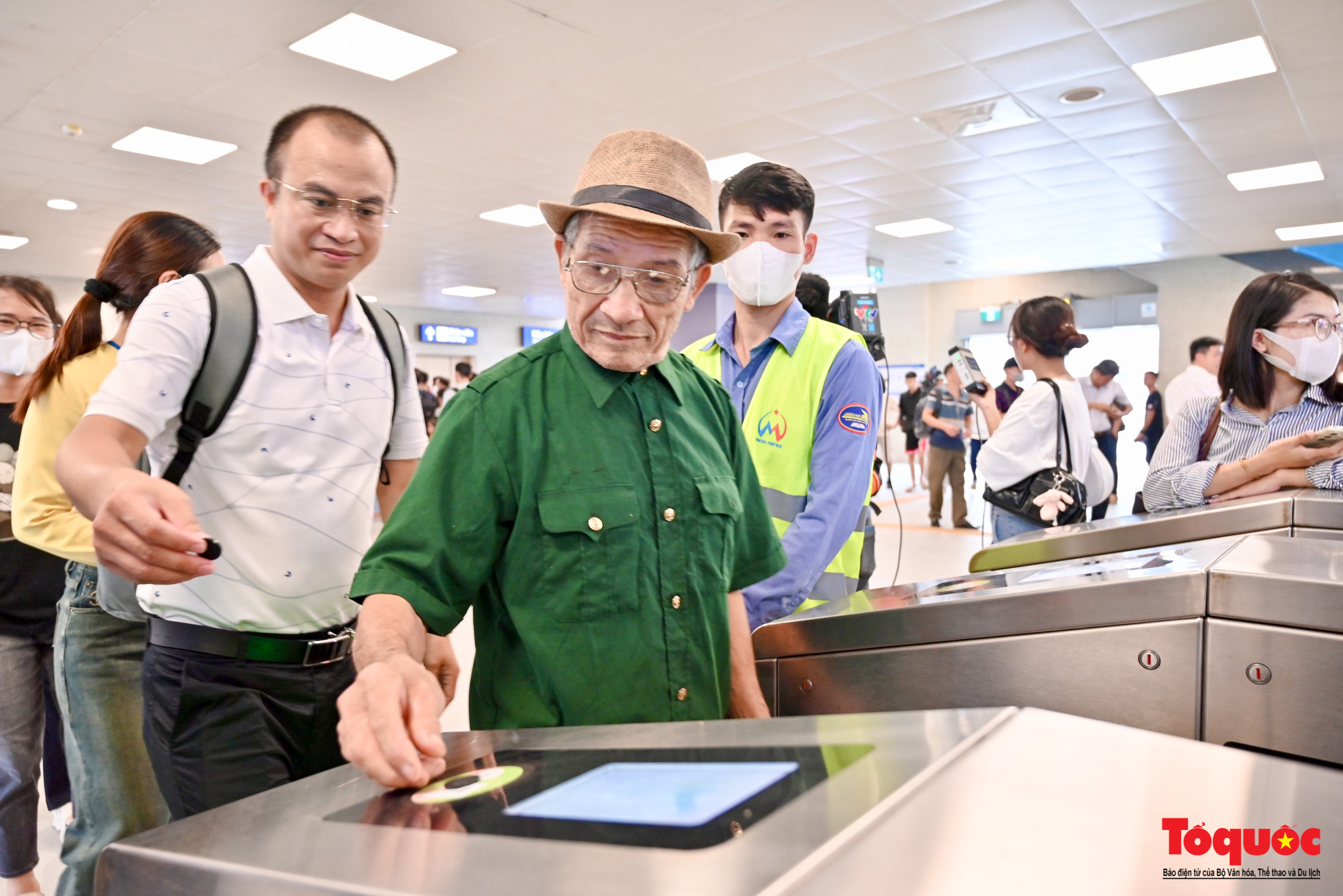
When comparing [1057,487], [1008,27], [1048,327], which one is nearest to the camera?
[1057,487]

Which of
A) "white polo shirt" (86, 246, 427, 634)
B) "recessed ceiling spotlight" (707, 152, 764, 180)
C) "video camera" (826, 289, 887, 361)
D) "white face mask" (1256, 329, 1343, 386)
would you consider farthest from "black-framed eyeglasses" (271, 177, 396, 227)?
"recessed ceiling spotlight" (707, 152, 764, 180)

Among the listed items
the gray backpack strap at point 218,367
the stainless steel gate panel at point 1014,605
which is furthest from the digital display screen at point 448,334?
the stainless steel gate panel at point 1014,605

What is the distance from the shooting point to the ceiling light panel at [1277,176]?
7035 millimetres

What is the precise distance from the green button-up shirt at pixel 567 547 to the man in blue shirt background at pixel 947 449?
669 centimetres

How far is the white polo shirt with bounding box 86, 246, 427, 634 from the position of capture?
1.23 m

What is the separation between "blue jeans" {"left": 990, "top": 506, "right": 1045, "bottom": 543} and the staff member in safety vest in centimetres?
123

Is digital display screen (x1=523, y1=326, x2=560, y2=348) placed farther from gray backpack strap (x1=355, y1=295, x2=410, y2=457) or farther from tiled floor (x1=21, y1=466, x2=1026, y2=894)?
gray backpack strap (x1=355, y1=295, x2=410, y2=457)

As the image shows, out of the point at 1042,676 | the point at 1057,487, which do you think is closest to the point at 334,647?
the point at 1042,676

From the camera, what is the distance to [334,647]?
4.52ft

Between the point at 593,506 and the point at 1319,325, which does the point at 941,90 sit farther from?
the point at 593,506

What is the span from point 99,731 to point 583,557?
1210 mm

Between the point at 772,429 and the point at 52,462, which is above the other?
the point at 772,429

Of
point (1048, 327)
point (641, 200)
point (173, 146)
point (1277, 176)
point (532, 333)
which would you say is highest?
point (532, 333)

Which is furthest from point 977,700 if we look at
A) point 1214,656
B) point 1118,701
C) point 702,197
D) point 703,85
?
point 703,85
